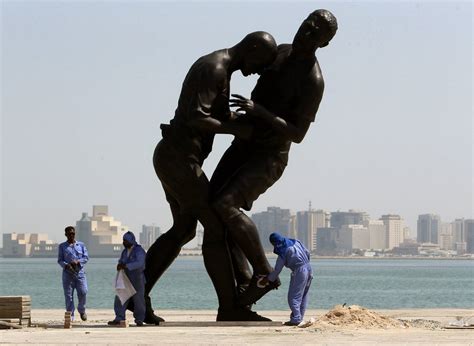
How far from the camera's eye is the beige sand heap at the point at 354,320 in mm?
15633

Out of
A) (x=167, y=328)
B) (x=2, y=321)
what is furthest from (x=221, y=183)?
(x=2, y=321)

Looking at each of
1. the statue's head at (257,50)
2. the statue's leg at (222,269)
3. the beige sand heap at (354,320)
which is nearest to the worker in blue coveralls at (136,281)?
the statue's leg at (222,269)

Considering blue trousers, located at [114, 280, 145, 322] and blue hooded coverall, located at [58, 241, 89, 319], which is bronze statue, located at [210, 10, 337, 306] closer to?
blue trousers, located at [114, 280, 145, 322]

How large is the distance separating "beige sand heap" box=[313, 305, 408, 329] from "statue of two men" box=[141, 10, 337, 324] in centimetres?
93

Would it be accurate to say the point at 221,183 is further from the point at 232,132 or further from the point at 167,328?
the point at 167,328

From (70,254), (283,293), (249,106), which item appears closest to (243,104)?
(249,106)

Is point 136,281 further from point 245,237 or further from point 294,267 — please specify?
point 294,267

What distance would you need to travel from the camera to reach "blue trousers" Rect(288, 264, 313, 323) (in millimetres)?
16703

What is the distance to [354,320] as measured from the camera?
15812 millimetres

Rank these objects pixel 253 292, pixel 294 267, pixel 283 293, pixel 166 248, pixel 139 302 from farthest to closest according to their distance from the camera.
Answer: pixel 283 293, pixel 166 248, pixel 294 267, pixel 253 292, pixel 139 302

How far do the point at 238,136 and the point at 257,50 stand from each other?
1018 mm

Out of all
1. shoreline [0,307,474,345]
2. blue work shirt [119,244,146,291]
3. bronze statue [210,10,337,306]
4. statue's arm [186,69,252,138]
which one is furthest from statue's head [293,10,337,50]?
shoreline [0,307,474,345]

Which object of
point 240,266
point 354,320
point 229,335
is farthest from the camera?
point 240,266

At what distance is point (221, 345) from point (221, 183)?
377 cm
